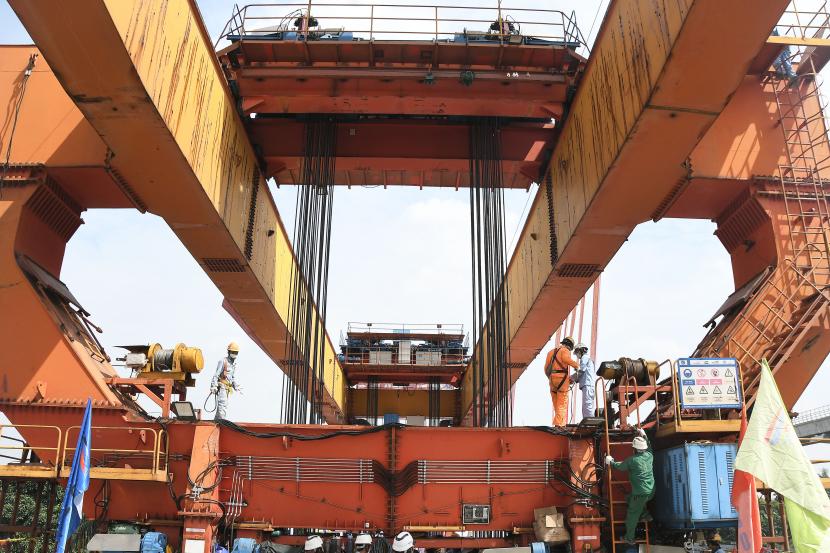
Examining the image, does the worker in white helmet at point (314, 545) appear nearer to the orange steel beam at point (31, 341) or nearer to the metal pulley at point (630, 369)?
the orange steel beam at point (31, 341)

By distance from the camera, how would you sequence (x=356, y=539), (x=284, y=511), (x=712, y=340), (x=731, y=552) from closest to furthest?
(x=731, y=552), (x=356, y=539), (x=284, y=511), (x=712, y=340)

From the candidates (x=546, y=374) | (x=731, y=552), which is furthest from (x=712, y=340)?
(x=731, y=552)

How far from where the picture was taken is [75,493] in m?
7.90

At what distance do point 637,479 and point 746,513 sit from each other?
61.3 inches

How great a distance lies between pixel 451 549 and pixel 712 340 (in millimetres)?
5530

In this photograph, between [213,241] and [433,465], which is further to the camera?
[213,241]

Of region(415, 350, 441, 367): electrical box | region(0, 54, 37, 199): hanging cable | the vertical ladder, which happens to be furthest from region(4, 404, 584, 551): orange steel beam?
region(415, 350, 441, 367): electrical box

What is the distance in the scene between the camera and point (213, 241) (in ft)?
39.5

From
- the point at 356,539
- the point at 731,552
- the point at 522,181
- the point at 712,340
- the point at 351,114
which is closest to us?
the point at 731,552

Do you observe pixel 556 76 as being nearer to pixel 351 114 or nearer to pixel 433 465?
pixel 351 114

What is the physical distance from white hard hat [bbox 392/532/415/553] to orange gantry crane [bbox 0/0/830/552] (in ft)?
1.80

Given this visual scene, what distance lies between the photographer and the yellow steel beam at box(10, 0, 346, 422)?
7551 millimetres

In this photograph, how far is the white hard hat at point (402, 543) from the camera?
335 inches

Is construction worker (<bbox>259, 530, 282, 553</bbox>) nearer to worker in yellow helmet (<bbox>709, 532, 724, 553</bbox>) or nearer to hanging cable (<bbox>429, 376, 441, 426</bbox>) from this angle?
worker in yellow helmet (<bbox>709, 532, 724, 553</bbox>)
